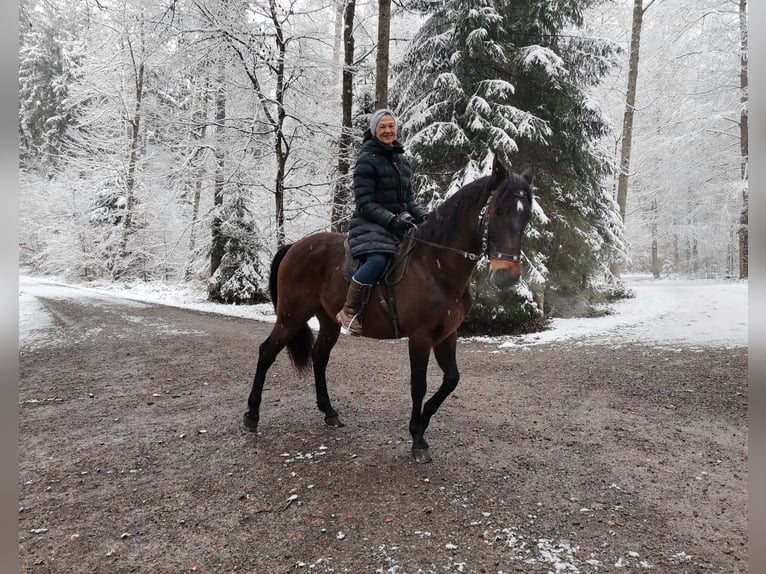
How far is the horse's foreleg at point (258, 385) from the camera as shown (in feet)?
13.4

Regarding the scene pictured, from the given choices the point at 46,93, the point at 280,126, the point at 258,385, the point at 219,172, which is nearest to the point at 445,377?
the point at 258,385

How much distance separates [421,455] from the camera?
343cm

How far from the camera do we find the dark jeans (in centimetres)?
358

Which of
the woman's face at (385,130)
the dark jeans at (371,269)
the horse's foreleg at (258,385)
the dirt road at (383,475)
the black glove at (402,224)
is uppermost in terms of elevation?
the woman's face at (385,130)

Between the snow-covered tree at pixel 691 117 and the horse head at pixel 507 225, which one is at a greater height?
the snow-covered tree at pixel 691 117

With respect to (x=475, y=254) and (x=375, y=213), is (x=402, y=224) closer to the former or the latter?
(x=375, y=213)

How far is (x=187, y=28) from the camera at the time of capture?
10.1 metres

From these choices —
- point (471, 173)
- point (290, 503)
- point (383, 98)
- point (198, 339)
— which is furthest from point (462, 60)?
point (290, 503)

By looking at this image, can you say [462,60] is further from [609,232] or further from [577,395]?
[577,395]

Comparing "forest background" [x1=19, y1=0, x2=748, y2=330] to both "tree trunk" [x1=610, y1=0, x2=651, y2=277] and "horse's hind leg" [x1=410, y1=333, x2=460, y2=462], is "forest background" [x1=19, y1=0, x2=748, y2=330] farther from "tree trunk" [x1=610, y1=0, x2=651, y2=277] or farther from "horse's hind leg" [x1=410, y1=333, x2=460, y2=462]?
"horse's hind leg" [x1=410, y1=333, x2=460, y2=462]

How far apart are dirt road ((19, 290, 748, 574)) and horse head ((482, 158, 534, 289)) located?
1.60 metres

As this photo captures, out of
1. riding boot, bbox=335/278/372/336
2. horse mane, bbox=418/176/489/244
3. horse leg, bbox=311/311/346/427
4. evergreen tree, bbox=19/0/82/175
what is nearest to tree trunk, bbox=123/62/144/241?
evergreen tree, bbox=19/0/82/175

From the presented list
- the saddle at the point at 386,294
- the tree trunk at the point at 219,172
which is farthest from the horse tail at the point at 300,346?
the tree trunk at the point at 219,172

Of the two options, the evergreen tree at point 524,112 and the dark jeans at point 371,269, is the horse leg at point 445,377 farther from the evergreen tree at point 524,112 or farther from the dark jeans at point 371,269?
the evergreen tree at point 524,112
